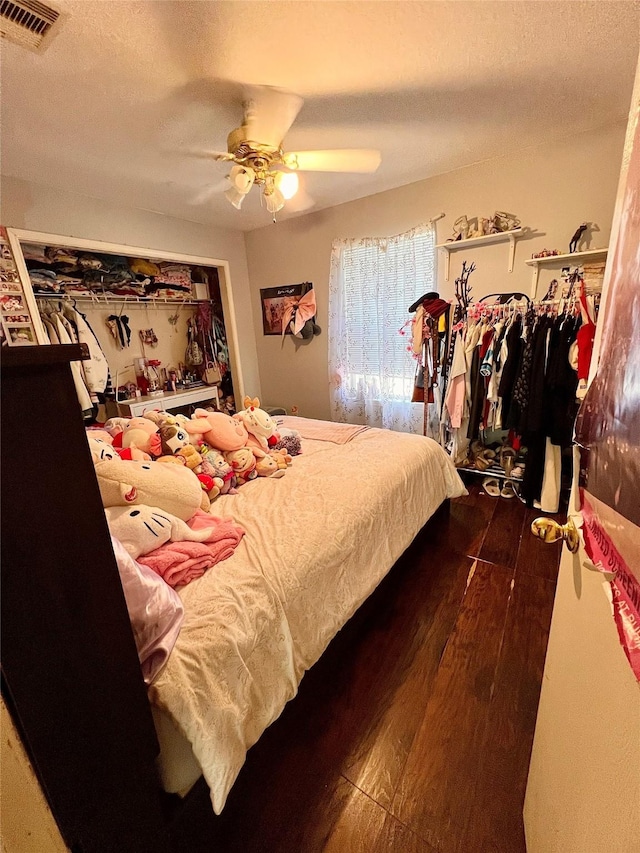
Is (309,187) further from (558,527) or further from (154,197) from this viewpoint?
(558,527)

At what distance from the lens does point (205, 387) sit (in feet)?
12.8

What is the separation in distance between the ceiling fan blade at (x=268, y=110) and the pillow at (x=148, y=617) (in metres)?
1.96

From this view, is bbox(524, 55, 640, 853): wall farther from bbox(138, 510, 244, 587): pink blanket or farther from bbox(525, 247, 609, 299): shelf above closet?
bbox(525, 247, 609, 299): shelf above closet

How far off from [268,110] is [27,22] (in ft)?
2.94

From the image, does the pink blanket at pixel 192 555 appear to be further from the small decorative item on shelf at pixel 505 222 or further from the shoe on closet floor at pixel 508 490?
the small decorative item on shelf at pixel 505 222

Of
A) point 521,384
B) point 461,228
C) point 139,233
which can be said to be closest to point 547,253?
point 461,228

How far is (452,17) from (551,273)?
5.55 feet

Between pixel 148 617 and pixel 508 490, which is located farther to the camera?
pixel 508 490

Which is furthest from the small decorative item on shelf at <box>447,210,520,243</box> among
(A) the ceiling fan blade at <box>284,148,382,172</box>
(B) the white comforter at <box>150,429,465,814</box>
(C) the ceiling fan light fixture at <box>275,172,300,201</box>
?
(B) the white comforter at <box>150,429,465,814</box>

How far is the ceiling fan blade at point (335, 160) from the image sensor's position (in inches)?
69.2

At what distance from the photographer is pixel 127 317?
348 centimetres

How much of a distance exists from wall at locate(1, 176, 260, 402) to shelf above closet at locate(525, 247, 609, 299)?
9.45 ft

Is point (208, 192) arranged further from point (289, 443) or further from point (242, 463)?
point (242, 463)

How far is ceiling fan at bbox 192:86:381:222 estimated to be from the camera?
1.60 metres
